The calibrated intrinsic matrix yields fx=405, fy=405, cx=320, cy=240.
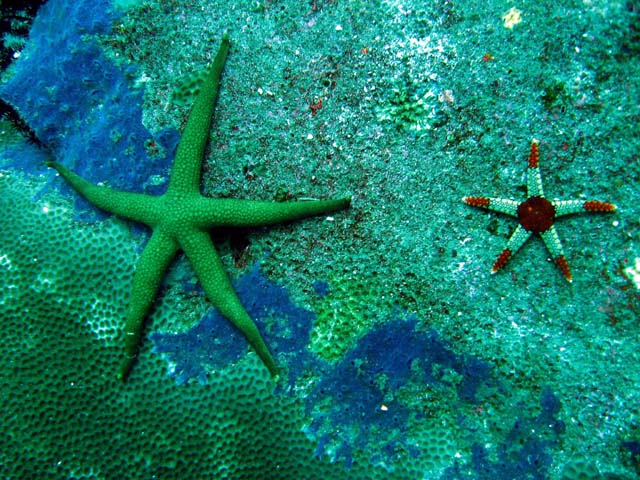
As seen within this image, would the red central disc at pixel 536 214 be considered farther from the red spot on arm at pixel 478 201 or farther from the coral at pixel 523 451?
the coral at pixel 523 451

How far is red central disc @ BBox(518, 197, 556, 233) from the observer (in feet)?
11.6

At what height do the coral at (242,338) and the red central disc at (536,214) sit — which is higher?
the red central disc at (536,214)

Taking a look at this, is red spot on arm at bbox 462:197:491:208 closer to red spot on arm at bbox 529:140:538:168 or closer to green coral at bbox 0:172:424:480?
red spot on arm at bbox 529:140:538:168

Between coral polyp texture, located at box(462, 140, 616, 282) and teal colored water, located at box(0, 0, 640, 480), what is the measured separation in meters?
0.11

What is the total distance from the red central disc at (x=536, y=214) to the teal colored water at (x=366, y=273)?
0.18 m

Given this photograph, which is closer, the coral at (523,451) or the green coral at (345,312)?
the coral at (523,451)

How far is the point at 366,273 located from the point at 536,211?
62.3 inches

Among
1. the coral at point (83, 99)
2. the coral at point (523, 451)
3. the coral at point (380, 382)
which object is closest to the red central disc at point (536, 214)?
the coral at point (380, 382)

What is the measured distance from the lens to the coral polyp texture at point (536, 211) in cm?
353

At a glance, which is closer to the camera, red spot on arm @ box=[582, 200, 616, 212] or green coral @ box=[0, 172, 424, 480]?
red spot on arm @ box=[582, 200, 616, 212]

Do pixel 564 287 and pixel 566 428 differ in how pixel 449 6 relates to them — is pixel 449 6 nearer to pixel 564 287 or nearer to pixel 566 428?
pixel 564 287

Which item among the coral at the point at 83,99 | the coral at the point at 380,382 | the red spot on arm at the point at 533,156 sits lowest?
the coral at the point at 380,382

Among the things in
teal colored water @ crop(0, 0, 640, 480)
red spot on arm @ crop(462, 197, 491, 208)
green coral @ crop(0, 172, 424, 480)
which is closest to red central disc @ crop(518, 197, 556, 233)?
teal colored water @ crop(0, 0, 640, 480)

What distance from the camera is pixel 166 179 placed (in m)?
4.02
